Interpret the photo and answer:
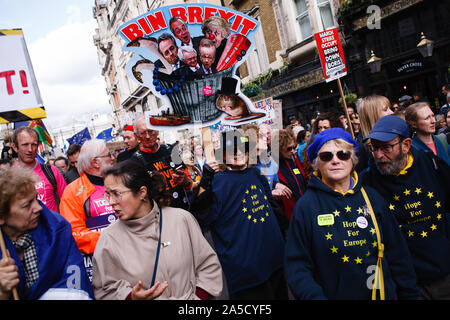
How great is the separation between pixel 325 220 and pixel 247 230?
0.90 meters

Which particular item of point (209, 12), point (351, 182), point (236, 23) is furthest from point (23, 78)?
point (351, 182)

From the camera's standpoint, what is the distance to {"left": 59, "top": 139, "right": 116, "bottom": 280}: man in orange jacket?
2.82 m

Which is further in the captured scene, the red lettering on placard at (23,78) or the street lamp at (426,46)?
the street lamp at (426,46)

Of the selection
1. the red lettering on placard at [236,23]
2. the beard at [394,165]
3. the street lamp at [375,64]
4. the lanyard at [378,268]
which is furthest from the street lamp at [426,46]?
the lanyard at [378,268]

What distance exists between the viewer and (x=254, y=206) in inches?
109

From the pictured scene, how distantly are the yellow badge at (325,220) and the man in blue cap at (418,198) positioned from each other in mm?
A: 650

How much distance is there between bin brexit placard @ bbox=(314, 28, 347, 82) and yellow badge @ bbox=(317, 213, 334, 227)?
4040 millimetres

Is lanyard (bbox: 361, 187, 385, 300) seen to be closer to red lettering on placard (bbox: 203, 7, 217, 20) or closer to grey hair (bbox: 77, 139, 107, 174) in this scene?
grey hair (bbox: 77, 139, 107, 174)

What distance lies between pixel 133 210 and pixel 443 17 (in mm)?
11451

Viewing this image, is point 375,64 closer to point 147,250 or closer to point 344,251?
point 344,251

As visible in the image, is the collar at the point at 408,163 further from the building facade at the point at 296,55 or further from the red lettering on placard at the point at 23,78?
the building facade at the point at 296,55

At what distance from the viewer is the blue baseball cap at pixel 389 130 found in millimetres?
2322
